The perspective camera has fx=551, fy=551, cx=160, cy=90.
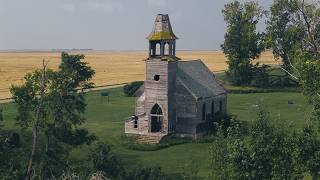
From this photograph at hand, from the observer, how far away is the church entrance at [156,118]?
194ft

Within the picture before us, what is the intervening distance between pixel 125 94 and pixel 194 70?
3044 cm

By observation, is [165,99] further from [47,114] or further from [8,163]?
[8,163]

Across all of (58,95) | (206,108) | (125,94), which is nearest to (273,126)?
(58,95)

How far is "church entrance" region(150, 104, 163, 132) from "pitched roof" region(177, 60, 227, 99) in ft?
13.1

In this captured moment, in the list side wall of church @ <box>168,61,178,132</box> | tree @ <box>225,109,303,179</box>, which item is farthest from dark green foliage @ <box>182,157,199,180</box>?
side wall of church @ <box>168,61,178,132</box>

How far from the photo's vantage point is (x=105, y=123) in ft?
216

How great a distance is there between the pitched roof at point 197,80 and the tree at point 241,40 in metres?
31.3

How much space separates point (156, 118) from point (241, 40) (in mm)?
44100

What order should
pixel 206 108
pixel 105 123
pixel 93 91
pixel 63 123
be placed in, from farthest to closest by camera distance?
pixel 93 91 < pixel 105 123 < pixel 206 108 < pixel 63 123

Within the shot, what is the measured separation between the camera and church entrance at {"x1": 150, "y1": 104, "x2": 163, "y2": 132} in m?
59.1

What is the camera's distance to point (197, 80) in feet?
209

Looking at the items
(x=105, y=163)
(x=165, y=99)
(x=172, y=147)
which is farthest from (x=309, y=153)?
(x=165, y=99)

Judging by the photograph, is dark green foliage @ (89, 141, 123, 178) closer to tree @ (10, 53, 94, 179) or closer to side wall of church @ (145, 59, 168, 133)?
tree @ (10, 53, 94, 179)

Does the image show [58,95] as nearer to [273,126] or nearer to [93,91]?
[273,126]
